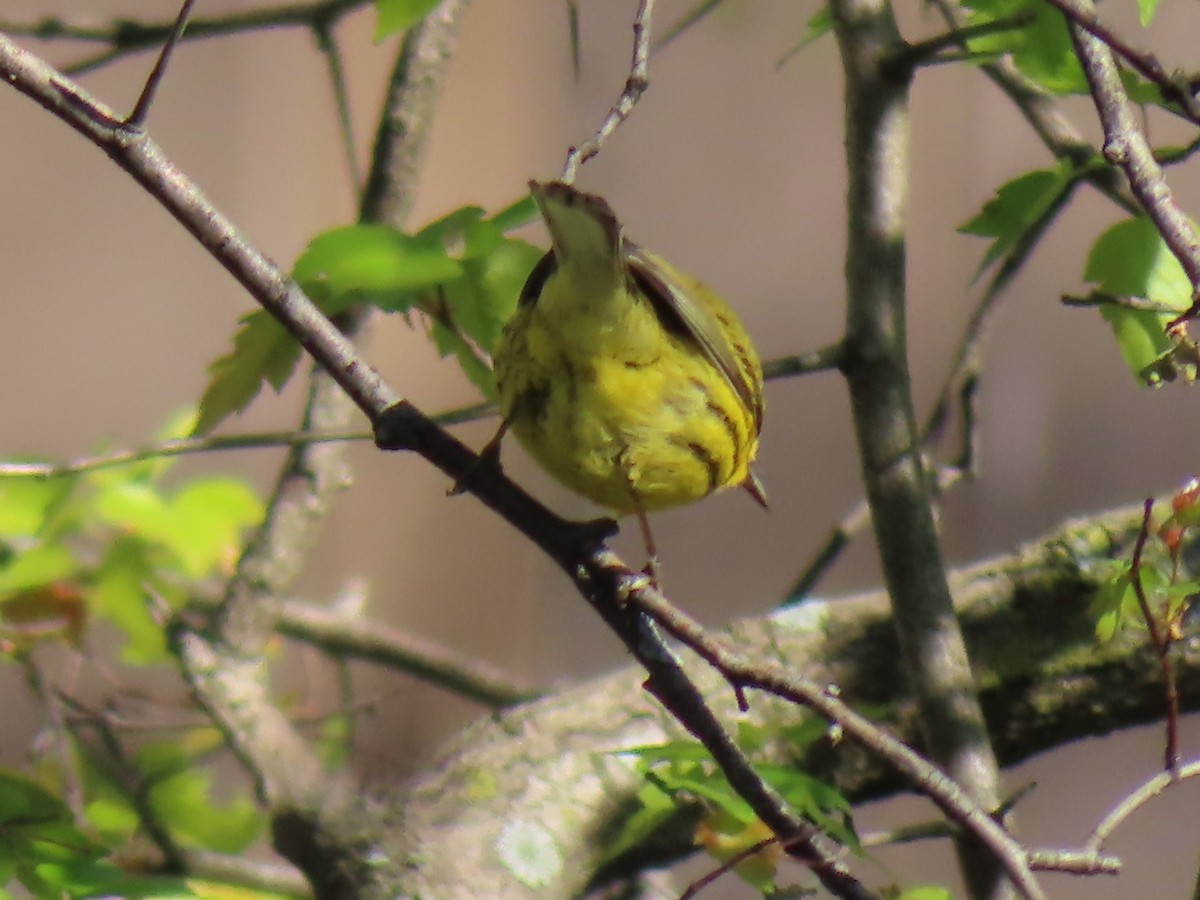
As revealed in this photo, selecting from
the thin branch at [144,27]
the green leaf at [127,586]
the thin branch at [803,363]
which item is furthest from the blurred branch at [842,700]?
the thin branch at [144,27]

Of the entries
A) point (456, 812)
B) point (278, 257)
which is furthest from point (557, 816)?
point (278, 257)

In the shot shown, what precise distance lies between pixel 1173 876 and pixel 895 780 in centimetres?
169

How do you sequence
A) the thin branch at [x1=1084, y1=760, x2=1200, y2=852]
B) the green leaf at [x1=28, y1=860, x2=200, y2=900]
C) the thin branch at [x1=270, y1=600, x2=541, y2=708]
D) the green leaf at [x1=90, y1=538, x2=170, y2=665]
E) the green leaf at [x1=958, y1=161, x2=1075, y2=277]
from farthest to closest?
the thin branch at [x1=270, y1=600, x2=541, y2=708], the green leaf at [x1=90, y1=538, x2=170, y2=665], the green leaf at [x1=958, y1=161, x2=1075, y2=277], the green leaf at [x1=28, y1=860, x2=200, y2=900], the thin branch at [x1=1084, y1=760, x2=1200, y2=852]

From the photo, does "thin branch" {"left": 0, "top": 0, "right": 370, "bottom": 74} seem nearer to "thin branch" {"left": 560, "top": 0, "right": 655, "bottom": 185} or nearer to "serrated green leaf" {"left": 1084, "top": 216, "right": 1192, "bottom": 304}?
"thin branch" {"left": 560, "top": 0, "right": 655, "bottom": 185}

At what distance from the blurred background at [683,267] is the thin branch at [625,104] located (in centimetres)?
194

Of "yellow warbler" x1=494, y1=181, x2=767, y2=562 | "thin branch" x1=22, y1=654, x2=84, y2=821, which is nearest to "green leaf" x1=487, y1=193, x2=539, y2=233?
"yellow warbler" x1=494, y1=181, x2=767, y2=562

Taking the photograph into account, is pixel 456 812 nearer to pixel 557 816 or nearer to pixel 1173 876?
pixel 557 816

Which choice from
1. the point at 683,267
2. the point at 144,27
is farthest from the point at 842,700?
the point at 683,267

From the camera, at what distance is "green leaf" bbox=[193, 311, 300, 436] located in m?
1.17

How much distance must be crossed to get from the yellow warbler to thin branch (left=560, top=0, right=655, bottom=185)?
0.05 m

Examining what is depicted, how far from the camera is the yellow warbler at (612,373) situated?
105 centimetres

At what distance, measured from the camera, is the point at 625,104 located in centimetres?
100

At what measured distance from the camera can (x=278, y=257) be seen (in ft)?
10.8

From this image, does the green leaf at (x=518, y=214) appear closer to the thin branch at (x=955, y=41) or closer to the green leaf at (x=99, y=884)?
the thin branch at (x=955, y=41)
